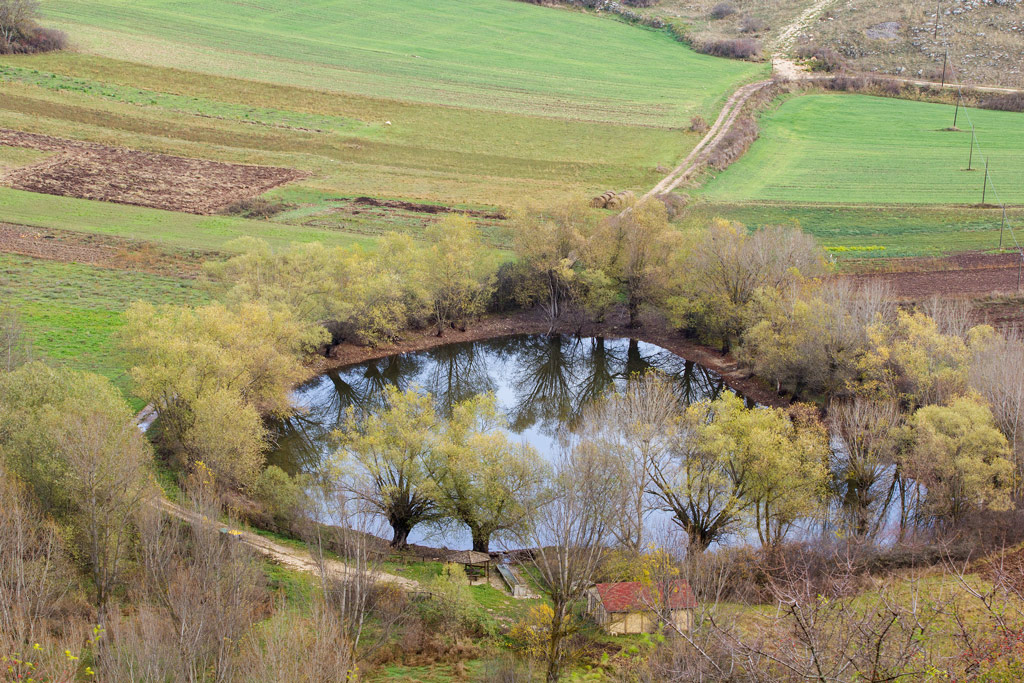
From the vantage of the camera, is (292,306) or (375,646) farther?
(292,306)

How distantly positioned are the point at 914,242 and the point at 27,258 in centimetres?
6384

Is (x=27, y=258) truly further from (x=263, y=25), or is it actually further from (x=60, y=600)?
(x=263, y=25)

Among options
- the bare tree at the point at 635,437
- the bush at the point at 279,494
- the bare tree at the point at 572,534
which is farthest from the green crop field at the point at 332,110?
the bare tree at the point at 572,534

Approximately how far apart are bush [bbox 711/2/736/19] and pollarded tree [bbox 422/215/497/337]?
89198 mm

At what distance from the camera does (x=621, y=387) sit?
56.4 metres

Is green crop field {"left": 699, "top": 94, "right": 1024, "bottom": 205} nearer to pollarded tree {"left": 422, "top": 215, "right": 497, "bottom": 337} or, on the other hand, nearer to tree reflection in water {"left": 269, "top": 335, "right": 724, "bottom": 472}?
tree reflection in water {"left": 269, "top": 335, "right": 724, "bottom": 472}

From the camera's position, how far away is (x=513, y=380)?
194ft

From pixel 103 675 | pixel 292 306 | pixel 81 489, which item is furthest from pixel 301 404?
pixel 103 675

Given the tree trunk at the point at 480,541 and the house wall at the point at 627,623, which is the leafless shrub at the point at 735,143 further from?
the house wall at the point at 627,623

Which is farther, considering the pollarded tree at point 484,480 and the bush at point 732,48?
the bush at point 732,48

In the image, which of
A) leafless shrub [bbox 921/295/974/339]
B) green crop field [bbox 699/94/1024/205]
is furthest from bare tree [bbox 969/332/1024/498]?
green crop field [bbox 699/94/1024/205]

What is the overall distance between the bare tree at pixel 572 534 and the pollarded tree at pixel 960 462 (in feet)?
44.5

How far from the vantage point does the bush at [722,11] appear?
137 m

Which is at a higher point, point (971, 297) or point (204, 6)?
point (204, 6)
